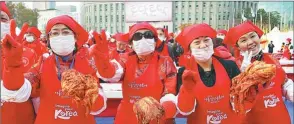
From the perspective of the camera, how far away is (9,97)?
172 cm

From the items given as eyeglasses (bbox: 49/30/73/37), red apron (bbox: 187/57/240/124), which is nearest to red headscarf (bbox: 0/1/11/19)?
eyeglasses (bbox: 49/30/73/37)

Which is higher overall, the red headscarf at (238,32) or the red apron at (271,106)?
the red headscarf at (238,32)

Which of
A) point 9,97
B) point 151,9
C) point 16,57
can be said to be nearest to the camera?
point 16,57

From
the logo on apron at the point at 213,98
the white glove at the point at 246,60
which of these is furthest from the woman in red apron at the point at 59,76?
the white glove at the point at 246,60

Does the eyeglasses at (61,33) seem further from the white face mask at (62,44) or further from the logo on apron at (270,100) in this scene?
the logo on apron at (270,100)

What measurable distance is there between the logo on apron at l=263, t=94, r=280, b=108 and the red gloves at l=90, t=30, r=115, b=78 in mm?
799

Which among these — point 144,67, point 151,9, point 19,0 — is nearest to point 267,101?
point 144,67

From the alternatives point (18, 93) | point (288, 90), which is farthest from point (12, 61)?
point (288, 90)

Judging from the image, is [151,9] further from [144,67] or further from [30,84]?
[30,84]

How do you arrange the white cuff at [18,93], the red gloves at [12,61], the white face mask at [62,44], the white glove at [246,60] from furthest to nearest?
the white glove at [246,60] < the white face mask at [62,44] < the white cuff at [18,93] < the red gloves at [12,61]

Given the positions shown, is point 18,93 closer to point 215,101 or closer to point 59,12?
point 59,12

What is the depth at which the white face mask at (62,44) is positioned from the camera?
6.12 ft

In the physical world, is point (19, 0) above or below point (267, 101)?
above

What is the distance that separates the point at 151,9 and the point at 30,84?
0.89 m
